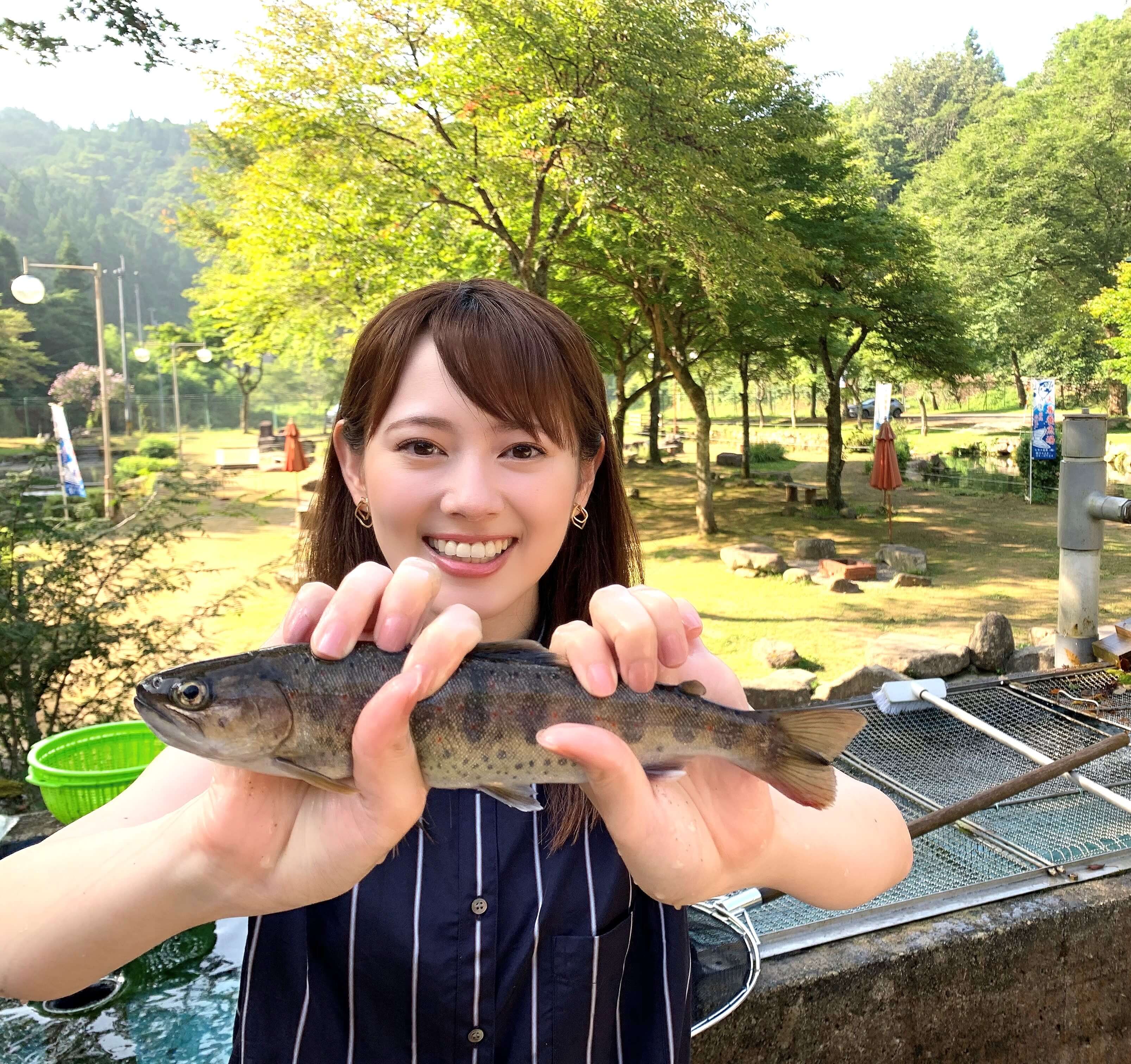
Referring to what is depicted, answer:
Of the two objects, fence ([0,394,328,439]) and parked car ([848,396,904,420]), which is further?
parked car ([848,396,904,420])

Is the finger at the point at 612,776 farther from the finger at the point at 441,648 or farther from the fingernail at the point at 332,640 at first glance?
the fingernail at the point at 332,640

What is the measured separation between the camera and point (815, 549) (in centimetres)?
1855

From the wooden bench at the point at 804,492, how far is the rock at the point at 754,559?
8.16m

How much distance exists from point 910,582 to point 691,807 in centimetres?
1605

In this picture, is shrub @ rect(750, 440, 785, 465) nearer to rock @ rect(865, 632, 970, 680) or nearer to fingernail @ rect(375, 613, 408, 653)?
rock @ rect(865, 632, 970, 680)

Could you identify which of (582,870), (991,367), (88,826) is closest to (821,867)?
(582,870)

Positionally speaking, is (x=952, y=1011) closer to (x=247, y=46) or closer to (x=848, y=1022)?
(x=848, y=1022)

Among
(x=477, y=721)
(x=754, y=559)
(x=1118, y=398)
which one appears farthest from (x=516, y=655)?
(x=1118, y=398)

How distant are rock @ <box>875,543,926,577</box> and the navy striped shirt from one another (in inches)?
646

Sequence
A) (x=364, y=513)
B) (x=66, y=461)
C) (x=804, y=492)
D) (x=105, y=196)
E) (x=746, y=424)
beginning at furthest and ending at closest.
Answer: (x=105, y=196) → (x=746, y=424) → (x=804, y=492) → (x=66, y=461) → (x=364, y=513)

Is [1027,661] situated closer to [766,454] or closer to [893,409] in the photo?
[766,454]

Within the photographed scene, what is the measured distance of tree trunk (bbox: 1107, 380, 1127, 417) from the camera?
41750 mm

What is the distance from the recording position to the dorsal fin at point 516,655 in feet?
4.87

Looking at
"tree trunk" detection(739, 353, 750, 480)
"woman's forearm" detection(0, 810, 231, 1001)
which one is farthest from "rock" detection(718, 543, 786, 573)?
"woman's forearm" detection(0, 810, 231, 1001)
